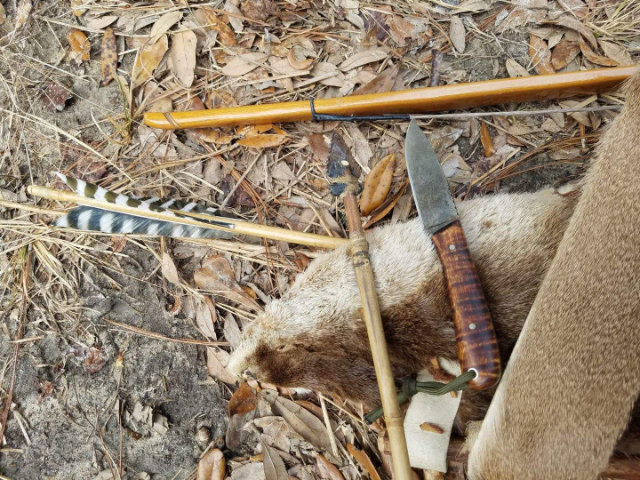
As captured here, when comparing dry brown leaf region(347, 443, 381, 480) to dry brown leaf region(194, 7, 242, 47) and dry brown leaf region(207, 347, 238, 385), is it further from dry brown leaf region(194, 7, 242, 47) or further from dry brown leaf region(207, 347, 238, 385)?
dry brown leaf region(194, 7, 242, 47)

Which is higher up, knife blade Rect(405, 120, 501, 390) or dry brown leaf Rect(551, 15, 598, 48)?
dry brown leaf Rect(551, 15, 598, 48)

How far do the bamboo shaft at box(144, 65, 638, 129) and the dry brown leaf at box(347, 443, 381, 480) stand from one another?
179 cm

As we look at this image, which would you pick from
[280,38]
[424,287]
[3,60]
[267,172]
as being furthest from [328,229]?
[3,60]

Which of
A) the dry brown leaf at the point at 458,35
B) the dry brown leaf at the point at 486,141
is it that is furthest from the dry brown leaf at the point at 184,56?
the dry brown leaf at the point at 486,141

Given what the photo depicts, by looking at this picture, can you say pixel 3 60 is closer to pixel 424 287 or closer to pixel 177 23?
pixel 177 23

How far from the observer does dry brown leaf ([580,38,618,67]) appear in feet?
8.69

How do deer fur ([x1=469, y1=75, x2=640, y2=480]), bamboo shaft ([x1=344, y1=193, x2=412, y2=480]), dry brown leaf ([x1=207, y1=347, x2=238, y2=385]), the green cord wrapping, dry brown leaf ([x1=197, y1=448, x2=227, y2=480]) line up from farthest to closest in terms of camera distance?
dry brown leaf ([x1=207, y1=347, x2=238, y2=385]) → dry brown leaf ([x1=197, y1=448, x2=227, y2=480]) → bamboo shaft ([x1=344, y1=193, x2=412, y2=480]) → the green cord wrapping → deer fur ([x1=469, y1=75, x2=640, y2=480])

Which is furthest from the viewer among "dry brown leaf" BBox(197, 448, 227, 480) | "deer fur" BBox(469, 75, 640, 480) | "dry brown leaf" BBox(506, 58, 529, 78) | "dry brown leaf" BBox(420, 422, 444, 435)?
"dry brown leaf" BBox(506, 58, 529, 78)

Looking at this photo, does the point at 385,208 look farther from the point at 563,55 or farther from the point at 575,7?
the point at 575,7

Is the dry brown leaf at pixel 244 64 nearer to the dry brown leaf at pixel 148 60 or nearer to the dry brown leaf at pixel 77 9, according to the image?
the dry brown leaf at pixel 148 60

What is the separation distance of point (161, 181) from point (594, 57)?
2559 millimetres

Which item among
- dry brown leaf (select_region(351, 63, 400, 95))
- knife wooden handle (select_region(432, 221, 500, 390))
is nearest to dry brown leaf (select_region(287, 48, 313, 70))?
dry brown leaf (select_region(351, 63, 400, 95))

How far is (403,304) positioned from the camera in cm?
215

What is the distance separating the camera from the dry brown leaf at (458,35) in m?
2.75
